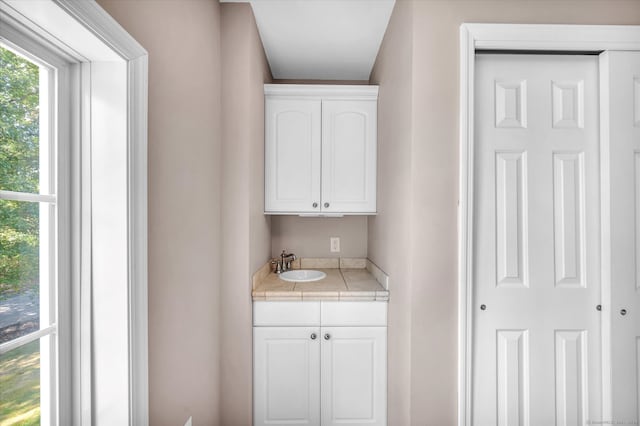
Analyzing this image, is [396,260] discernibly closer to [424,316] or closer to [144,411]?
[424,316]

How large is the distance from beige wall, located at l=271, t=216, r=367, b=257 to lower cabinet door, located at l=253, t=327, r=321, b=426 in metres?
0.89

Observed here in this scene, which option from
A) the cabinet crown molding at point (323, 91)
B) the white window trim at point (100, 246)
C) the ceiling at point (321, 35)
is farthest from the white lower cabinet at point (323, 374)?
the ceiling at point (321, 35)

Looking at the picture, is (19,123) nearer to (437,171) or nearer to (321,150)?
(437,171)

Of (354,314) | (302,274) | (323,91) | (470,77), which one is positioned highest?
(323,91)

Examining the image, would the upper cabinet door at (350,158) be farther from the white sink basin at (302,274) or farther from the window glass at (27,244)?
the window glass at (27,244)

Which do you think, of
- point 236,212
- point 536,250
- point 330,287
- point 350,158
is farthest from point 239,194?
point 536,250

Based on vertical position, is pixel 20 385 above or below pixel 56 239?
below

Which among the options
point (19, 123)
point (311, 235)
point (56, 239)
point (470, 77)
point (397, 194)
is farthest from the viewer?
point (311, 235)

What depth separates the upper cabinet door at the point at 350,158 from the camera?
2354 mm

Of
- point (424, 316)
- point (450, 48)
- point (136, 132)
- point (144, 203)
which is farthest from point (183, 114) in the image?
point (424, 316)

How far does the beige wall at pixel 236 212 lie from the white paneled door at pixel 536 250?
1.19 meters

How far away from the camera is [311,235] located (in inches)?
106

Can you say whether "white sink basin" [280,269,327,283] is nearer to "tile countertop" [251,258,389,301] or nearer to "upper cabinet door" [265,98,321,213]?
"tile countertop" [251,258,389,301]

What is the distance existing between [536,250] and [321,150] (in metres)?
1.49
